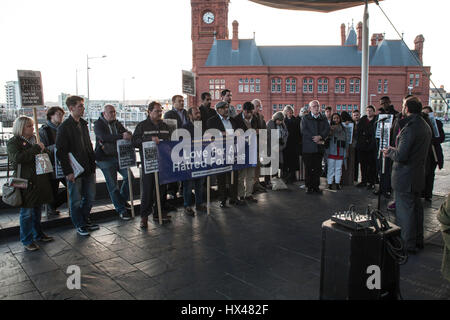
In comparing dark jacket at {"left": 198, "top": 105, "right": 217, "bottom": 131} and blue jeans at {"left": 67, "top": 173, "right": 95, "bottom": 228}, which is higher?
dark jacket at {"left": 198, "top": 105, "right": 217, "bottom": 131}

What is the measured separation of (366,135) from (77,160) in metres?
6.85

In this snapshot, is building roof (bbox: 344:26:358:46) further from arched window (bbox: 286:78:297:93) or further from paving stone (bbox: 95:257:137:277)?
paving stone (bbox: 95:257:137:277)

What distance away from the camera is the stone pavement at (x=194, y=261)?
3.32 meters

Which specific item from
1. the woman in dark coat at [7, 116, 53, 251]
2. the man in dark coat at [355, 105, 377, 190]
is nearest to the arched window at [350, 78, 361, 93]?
the man in dark coat at [355, 105, 377, 190]

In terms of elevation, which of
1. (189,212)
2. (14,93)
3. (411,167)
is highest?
(14,93)

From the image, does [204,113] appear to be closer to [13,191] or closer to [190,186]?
Result: [190,186]

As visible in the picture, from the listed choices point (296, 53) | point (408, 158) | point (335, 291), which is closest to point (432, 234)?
point (408, 158)

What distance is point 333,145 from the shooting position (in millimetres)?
8422

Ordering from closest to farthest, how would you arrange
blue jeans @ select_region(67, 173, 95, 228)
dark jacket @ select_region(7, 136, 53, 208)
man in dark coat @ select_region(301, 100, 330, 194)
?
dark jacket @ select_region(7, 136, 53, 208), blue jeans @ select_region(67, 173, 95, 228), man in dark coat @ select_region(301, 100, 330, 194)

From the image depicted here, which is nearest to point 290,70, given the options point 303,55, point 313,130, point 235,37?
point 303,55

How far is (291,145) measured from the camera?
8992 mm

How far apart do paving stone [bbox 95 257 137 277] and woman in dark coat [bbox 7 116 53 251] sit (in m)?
1.19

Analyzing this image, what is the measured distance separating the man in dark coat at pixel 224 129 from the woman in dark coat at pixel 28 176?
3.09 meters

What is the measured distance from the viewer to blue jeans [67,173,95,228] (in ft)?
16.5
